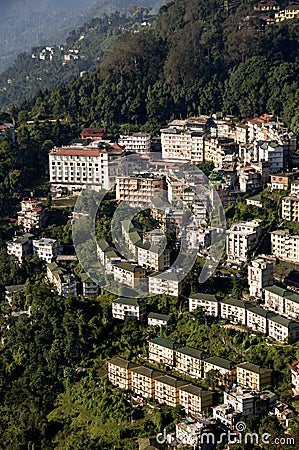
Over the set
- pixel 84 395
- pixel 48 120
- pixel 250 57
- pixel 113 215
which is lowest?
pixel 84 395

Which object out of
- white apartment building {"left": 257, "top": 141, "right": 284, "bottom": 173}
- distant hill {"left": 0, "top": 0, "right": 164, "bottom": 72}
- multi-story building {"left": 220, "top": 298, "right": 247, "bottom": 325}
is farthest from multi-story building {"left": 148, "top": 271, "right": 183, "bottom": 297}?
distant hill {"left": 0, "top": 0, "right": 164, "bottom": 72}

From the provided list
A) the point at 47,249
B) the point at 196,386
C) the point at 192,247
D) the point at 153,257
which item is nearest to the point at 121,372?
the point at 196,386

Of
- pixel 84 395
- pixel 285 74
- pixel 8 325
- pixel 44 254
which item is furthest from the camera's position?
pixel 285 74

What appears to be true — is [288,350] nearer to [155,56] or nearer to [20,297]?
[20,297]

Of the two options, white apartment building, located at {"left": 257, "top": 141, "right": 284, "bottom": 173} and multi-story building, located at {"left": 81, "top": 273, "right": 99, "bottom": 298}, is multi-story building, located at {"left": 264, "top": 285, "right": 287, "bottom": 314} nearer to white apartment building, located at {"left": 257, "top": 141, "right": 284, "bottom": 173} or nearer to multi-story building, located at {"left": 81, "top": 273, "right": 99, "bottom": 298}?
multi-story building, located at {"left": 81, "top": 273, "right": 99, "bottom": 298}

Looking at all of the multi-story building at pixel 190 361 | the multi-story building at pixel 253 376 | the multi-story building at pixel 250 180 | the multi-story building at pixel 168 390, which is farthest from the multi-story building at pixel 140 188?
the multi-story building at pixel 253 376

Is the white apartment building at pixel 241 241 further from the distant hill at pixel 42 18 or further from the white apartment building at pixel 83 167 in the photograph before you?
the distant hill at pixel 42 18

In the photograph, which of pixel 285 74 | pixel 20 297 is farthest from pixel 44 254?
pixel 285 74
